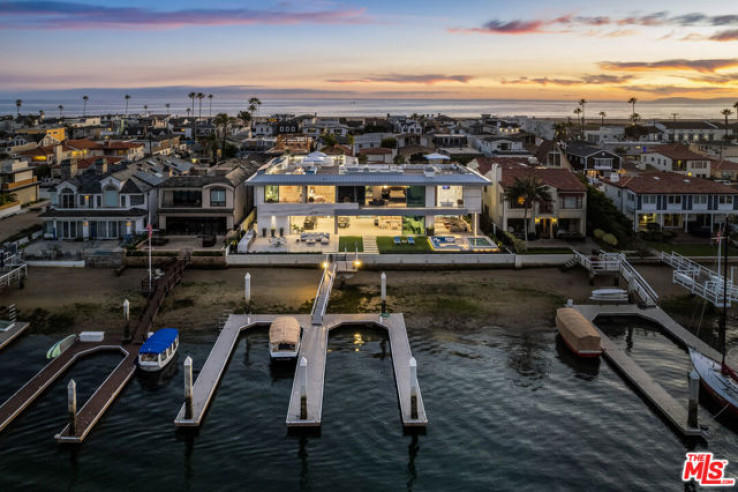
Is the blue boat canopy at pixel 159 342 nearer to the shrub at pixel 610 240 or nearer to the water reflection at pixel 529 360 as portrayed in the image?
the water reflection at pixel 529 360

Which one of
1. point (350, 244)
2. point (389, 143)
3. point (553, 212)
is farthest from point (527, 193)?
point (389, 143)

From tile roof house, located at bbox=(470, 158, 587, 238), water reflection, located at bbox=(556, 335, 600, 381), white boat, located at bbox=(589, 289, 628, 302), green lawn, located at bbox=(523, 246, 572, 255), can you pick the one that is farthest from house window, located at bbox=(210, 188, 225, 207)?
water reflection, located at bbox=(556, 335, 600, 381)

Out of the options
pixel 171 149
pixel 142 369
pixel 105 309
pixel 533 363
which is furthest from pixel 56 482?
pixel 171 149

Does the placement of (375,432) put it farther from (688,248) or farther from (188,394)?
(688,248)

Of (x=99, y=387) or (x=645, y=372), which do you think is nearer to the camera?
(x=99, y=387)

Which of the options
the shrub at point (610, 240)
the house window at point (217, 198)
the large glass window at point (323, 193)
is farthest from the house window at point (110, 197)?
the shrub at point (610, 240)

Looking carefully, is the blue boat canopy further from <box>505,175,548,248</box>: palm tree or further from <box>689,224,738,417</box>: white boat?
<box>505,175,548,248</box>: palm tree

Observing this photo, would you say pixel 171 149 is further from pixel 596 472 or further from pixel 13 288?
pixel 596 472
